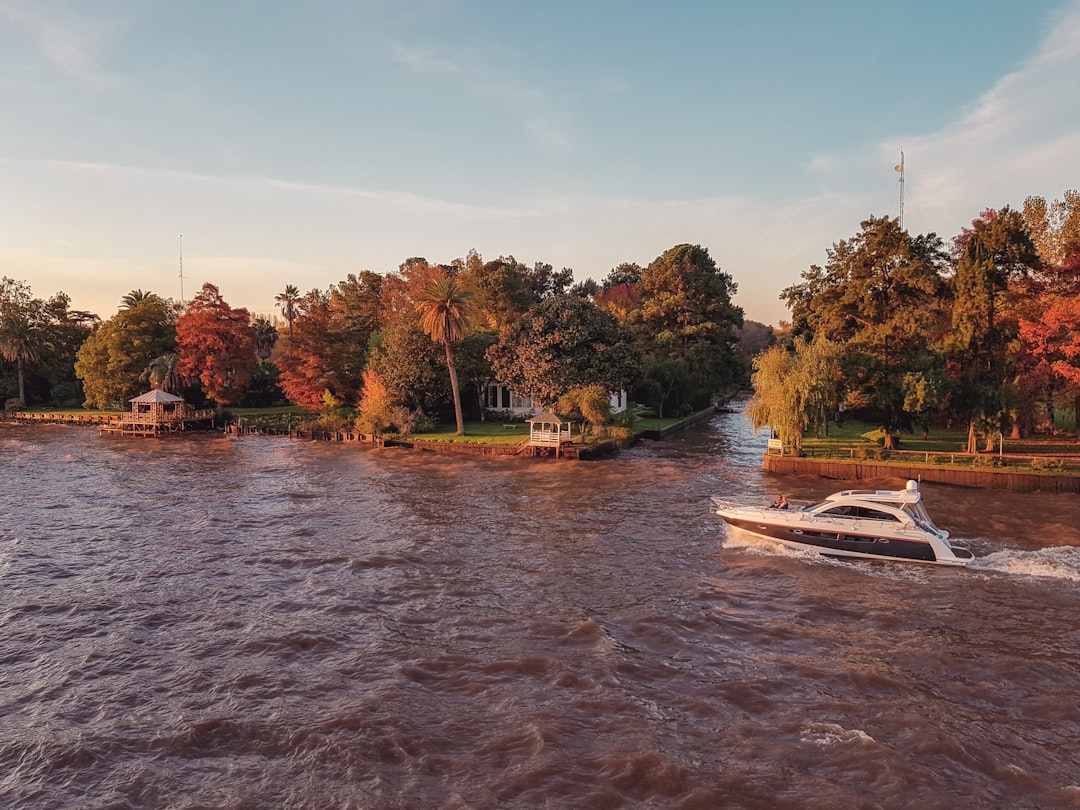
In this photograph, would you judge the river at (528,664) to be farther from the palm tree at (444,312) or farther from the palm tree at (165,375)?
the palm tree at (165,375)

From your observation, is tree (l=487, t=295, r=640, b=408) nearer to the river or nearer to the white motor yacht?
the river

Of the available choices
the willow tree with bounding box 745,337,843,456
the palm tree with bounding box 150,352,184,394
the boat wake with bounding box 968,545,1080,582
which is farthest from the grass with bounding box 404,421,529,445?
the palm tree with bounding box 150,352,184,394

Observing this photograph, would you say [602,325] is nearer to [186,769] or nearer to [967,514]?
[967,514]

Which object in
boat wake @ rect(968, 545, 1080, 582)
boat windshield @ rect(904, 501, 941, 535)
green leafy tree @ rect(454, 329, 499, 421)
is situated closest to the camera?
boat wake @ rect(968, 545, 1080, 582)

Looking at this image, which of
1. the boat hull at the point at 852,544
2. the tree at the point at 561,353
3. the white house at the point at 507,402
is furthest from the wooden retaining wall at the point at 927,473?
the white house at the point at 507,402

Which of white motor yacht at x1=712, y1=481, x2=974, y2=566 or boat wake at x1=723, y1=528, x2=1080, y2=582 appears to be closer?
boat wake at x1=723, y1=528, x2=1080, y2=582

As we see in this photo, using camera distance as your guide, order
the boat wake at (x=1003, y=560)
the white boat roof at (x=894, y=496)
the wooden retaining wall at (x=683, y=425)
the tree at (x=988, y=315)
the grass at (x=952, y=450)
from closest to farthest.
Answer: the boat wake at (x=1003, y=560), the white boat roof at (x=894, y=496), the grass at (x=952, y=450), the tree at (x=988, y=315), the wooden retaining wall at (x=683, y=425)

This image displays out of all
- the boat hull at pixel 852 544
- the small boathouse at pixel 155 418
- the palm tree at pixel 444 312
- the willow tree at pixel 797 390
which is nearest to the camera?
the boat hull at pixel 852 544
